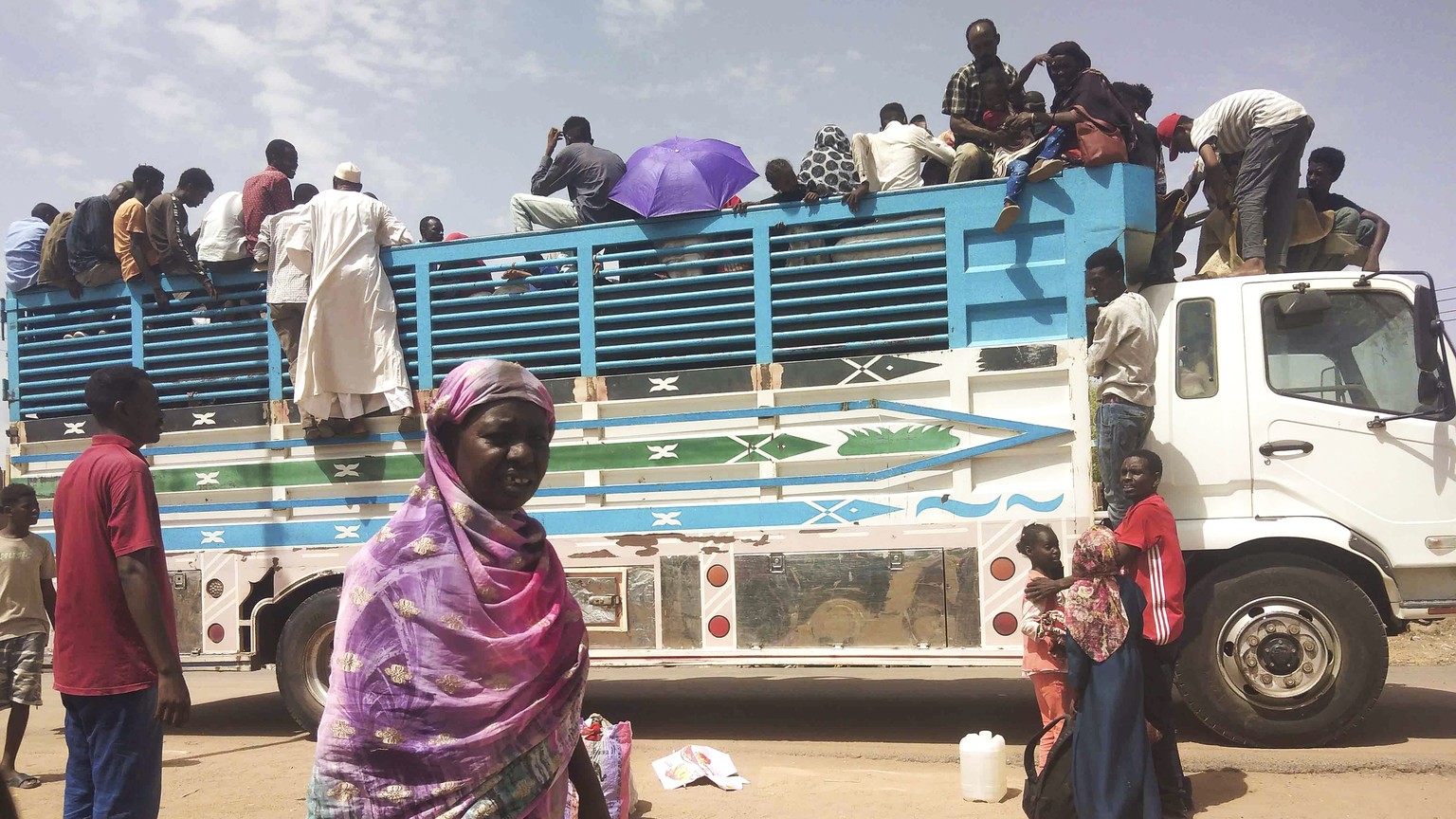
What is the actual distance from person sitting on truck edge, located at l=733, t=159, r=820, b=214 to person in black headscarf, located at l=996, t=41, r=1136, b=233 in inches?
40.0

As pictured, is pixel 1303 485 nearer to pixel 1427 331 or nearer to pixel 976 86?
pixel 1427 331

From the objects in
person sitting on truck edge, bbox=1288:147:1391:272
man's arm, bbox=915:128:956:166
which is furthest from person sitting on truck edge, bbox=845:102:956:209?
person sitting on truck edge, bbox=1288:147:1391:272

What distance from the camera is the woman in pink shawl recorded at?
2059 mm

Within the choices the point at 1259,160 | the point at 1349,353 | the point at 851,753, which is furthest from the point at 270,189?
the point at 1349,353

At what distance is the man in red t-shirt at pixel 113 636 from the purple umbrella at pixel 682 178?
332 centimetres

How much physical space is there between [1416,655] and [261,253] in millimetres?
9034

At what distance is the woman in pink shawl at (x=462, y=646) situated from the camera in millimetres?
2059

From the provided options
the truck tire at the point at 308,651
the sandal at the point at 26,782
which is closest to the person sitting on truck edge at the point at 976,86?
the truck tire at the point at 308,651

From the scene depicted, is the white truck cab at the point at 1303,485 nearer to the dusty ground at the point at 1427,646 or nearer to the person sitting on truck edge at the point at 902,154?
the person sitting on truck edge at the point at 902,154

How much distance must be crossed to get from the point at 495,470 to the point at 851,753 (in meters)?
3.87

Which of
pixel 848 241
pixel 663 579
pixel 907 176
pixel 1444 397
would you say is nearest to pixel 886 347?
pixel 848 241

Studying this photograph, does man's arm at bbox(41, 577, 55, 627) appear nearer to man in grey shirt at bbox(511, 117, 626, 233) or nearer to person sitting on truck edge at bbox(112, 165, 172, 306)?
person sitting on truck edge at bbox(112, 165, 172, 306)

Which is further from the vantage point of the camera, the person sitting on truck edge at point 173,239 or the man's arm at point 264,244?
the person sitting on truck edge at point 173,239

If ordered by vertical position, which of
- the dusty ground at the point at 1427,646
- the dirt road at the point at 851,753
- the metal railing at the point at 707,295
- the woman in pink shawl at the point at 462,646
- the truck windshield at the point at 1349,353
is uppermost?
the metal railing at the point at 707,295
